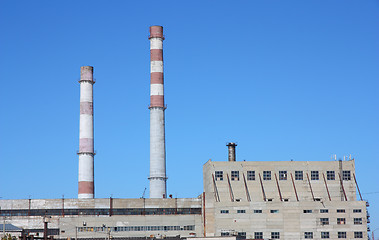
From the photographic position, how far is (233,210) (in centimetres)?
10350

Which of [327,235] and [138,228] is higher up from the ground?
[138,228]

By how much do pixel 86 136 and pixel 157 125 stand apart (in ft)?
42.8

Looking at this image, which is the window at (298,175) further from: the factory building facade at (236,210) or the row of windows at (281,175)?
the factory building facade at (236,210)

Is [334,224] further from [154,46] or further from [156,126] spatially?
[154,46]

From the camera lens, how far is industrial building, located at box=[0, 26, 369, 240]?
338 feet

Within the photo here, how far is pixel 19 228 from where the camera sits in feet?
341

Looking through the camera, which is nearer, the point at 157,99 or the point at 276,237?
the point at 276,237

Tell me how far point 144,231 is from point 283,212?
892 inches

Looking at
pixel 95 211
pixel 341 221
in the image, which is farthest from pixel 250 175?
pixel 95 211

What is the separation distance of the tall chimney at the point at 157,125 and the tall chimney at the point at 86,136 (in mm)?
11002

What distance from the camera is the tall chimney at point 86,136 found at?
4734 inches

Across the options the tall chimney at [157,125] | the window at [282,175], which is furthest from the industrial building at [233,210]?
the tall chimney at [157,125]

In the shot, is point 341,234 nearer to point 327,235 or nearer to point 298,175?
point 327,235

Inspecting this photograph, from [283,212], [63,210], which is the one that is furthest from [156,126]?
[283,212]
